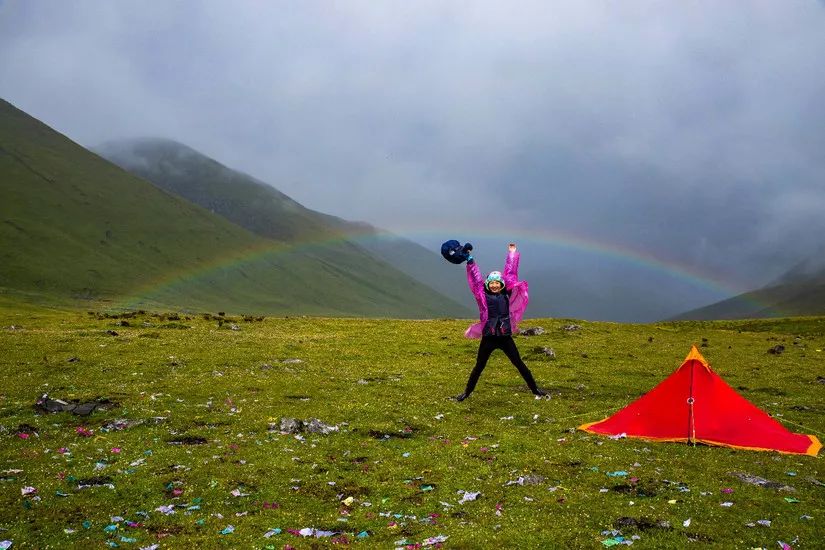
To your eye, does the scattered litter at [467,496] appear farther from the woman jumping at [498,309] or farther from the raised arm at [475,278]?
the raised arm at [475,278]

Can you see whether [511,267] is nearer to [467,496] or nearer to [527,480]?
[527,480]

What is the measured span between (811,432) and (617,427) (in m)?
6.21

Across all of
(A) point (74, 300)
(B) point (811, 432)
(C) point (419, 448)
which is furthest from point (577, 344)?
(A) point (74, 300)

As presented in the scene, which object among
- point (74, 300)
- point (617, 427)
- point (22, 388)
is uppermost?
point (617, 427)

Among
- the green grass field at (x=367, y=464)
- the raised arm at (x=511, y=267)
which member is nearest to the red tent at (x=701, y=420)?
the green grass field at (x=367, y=464)

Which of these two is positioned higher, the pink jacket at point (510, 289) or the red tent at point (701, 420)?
the pink jacket at point (510, 289)

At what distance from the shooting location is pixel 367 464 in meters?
14.7

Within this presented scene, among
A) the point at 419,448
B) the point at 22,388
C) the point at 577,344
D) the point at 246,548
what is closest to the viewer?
the point at 246,548

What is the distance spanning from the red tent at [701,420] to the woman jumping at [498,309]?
17.1ft

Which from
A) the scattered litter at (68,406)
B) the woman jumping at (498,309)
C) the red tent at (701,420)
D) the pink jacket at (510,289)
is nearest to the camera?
the red tent at (701,420)

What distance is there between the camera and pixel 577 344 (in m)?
44.3

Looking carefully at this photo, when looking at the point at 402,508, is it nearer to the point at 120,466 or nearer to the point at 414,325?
the point at 120,466

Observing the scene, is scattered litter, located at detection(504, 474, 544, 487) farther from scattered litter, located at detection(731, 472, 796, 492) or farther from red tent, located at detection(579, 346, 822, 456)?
red tent, located at detection(579, 346, 822, 456)

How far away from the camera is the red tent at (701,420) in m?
15.9
